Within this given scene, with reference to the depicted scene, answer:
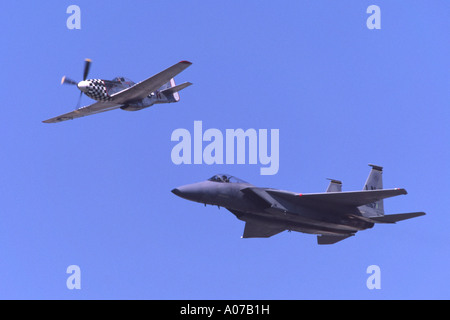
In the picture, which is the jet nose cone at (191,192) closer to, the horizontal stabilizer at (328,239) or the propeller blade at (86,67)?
the horizontal stabilizer at (328,239)

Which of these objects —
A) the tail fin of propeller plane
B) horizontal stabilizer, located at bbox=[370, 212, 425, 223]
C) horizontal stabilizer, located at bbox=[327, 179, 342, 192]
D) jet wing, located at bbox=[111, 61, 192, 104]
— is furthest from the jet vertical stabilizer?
the tail fin of propeller plane

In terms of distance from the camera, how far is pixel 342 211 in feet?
112

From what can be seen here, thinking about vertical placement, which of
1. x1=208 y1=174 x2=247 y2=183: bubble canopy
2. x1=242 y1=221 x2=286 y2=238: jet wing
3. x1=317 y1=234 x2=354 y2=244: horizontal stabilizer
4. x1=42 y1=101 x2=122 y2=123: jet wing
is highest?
x1=42 y1=101 x2=122 y2=123: jet wing

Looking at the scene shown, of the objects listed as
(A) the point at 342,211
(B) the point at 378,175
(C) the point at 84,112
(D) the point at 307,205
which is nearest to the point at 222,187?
(D) the point at 307,205

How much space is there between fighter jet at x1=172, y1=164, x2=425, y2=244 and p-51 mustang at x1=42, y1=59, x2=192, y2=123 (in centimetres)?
867

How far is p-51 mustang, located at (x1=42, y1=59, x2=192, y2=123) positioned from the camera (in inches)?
1515

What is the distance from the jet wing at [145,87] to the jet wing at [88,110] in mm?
855

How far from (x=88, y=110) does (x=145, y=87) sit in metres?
6.60

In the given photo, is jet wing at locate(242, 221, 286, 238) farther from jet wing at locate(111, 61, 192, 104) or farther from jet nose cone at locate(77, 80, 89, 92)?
jet nose cone at locate(77, 80, 89, 92)
